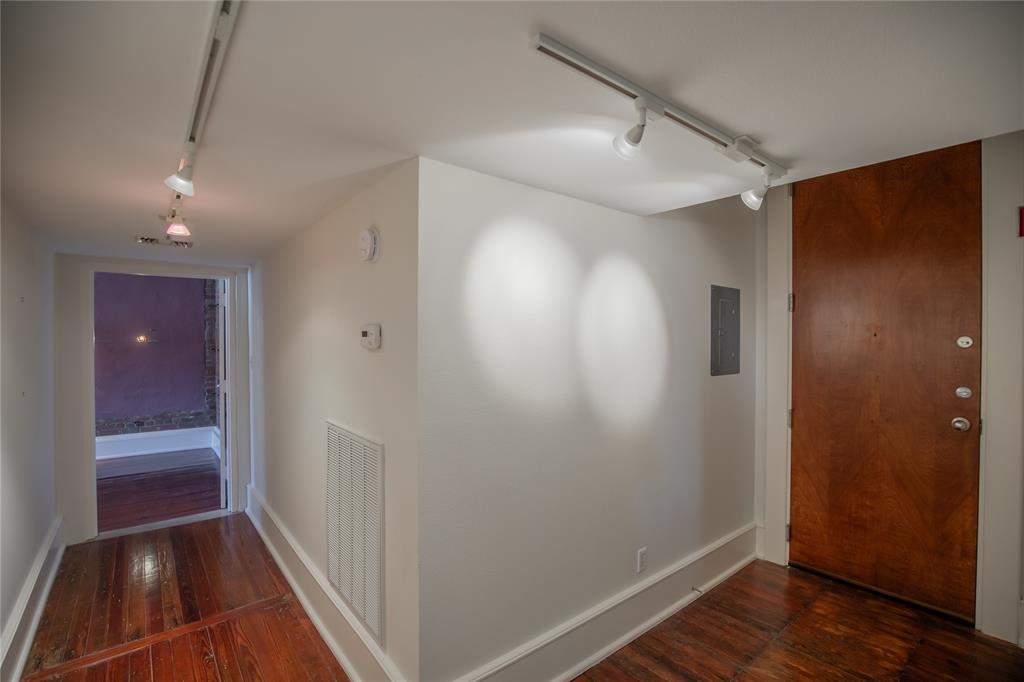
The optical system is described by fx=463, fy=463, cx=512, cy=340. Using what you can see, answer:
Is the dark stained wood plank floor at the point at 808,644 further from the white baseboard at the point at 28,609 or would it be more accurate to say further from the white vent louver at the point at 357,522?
the white baseboard at the point at 28,609

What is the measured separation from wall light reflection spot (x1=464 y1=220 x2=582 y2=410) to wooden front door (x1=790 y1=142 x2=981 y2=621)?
6.24 feet

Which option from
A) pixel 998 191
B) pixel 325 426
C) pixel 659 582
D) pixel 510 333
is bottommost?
pixel 659 582

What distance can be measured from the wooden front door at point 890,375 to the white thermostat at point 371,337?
9.06 ft

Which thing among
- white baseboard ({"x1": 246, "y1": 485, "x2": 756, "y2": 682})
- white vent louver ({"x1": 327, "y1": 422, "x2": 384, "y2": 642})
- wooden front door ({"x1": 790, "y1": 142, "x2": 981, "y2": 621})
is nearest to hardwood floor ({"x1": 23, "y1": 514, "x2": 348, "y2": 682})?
white baseboard ({"x1": 246, "y1": 485, "x2": 756, "y2": 682})

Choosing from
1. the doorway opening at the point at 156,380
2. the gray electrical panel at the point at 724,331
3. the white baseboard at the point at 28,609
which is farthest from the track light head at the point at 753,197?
the doorway opening at the point at 156,380

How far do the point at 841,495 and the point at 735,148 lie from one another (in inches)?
100.0

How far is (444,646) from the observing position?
1780mm

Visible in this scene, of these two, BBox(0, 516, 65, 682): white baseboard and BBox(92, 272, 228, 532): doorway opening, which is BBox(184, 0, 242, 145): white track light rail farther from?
BBox(92, 272, 228, 532): doorway opening

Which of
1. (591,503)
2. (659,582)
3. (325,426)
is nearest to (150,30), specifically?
(325,426)

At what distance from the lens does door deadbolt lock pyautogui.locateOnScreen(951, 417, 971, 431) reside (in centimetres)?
247

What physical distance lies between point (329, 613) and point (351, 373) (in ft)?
Result: 4.25

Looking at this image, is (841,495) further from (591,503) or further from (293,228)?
(293,228)

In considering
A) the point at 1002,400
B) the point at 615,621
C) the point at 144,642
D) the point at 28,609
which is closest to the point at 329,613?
the point at 144,642

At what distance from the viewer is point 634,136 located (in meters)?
1.30
